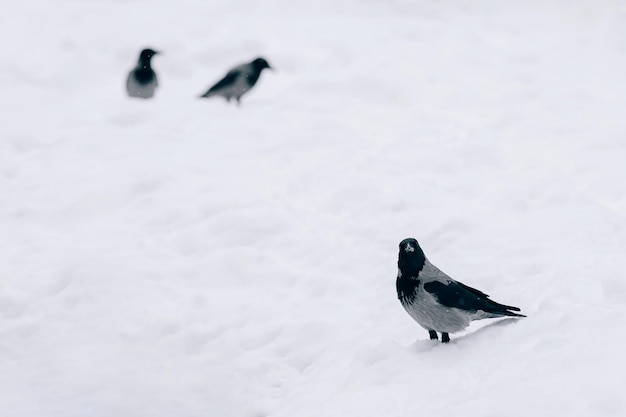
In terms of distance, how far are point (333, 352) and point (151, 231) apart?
2.73 meters

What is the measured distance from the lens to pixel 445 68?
40.2ft

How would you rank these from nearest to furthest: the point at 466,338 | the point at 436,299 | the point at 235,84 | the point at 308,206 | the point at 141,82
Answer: the point at 436,299 < the point at 466,338 < the point at 308,206 < the point at 235,84 < the point at 141,82

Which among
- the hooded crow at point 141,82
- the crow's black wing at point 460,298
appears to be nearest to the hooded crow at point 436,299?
the crow's black wing at point 460,298

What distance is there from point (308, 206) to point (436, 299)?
3668mm

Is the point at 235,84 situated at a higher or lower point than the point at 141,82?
lower

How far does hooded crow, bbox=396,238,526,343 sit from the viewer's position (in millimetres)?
5488

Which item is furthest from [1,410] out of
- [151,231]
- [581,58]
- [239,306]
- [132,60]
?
[581,58]

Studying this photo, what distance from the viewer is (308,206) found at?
9.00m

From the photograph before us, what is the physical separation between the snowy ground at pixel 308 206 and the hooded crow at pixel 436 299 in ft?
0.52

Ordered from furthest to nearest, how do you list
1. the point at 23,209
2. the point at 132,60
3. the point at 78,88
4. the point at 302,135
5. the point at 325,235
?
1. the point at 132,60
2. the point at 78,88
3. the point at 302,135
4. the point at 23,209
5. the point at 325,235

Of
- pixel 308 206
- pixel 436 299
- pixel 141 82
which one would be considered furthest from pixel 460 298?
pixel 141 82

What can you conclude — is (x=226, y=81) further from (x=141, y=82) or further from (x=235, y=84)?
(x=141, y=82)

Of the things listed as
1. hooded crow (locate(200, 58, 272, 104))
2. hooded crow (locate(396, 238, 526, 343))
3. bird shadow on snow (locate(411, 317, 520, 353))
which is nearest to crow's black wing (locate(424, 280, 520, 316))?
hooded crow (locate(396, 238, 526, 343))

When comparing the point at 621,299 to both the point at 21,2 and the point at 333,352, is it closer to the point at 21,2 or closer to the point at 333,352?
the point at 333,352
